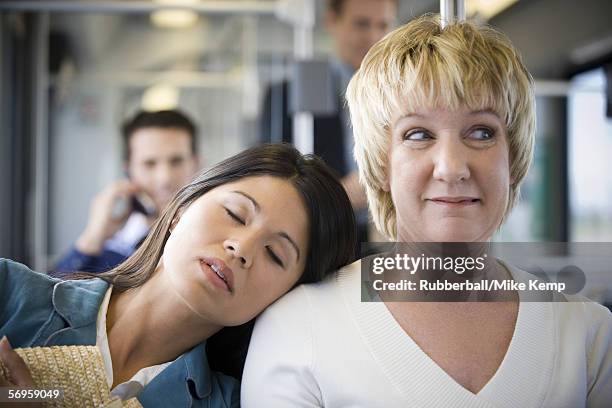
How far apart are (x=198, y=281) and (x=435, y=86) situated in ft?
1.02

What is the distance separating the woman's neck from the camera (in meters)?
0.78

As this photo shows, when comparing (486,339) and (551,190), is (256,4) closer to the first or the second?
(551,190)

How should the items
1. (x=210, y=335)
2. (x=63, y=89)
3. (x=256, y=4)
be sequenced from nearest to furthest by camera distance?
(x=210, y=335) < (x=256, y=4) < (x=63, y=89)

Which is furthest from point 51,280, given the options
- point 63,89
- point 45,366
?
point 63,89

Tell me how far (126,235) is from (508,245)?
1.46m

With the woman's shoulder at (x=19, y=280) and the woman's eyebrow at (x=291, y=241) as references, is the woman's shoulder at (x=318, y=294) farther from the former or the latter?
the woman's shoulder at (x=19, y=280)

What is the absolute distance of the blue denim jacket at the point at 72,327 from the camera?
2.44 ft

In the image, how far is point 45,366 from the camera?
71 cm

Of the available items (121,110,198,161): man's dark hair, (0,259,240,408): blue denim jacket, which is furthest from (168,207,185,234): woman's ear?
(121,110,198,161): man's dark hair

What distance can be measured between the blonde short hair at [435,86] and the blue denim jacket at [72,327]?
26 cm

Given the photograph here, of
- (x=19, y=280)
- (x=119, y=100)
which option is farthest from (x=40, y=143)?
(x=19, y=280)

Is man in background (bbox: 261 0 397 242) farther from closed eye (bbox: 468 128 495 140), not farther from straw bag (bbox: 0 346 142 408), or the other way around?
straw bag (bbox: 0 346 142 408)

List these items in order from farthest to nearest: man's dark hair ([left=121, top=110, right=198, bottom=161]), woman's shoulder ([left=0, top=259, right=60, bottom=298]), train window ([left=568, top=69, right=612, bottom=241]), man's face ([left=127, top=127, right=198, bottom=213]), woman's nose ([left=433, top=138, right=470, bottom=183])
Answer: train window ([left=568, top=69, right=612, bottom=241])
man's dark hair ([left=121, top=110, right=198, bottom=161])
man's face ([left=127, top=127, right=198, bottom=213])
woman's shoulder ([left=0, top=259, right=60, bottom=298])
woman's nose ([left=433, top=138, right=470, bottom=183])

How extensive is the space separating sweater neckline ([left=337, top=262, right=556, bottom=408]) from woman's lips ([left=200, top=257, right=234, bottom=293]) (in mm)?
130
